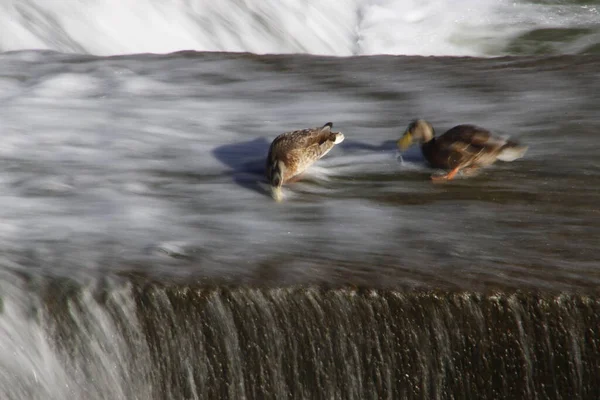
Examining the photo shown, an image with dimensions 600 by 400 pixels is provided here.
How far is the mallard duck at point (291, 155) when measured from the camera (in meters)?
4.25

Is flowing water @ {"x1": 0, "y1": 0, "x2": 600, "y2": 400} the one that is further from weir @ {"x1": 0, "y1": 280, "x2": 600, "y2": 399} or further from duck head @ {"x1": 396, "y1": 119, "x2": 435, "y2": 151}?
duck head @ {"x1": 396, "y1": 119, "x2": 435, "y2": 151}

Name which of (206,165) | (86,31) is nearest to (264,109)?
(206,165)

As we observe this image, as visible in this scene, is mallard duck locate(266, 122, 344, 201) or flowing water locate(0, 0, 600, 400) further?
mallard duck locate(266, 122, 344, 201)

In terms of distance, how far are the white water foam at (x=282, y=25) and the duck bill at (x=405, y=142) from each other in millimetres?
3042

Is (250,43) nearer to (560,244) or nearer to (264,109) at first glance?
(264,109)

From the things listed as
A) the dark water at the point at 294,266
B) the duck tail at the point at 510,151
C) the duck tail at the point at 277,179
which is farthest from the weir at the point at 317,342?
the duck tail at the point at 510,151

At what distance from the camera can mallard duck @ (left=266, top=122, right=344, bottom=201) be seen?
13.9ft

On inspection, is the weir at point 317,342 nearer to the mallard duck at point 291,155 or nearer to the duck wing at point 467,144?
the mallard duck at point 291,155

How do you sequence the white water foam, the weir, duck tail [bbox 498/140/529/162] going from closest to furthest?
the weir, duck tail [bbox 498/140/529/162], the white water foam

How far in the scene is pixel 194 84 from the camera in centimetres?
598

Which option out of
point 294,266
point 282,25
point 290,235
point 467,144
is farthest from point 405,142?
point 282,25

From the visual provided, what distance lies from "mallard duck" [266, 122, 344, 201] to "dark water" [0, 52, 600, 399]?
81 mm

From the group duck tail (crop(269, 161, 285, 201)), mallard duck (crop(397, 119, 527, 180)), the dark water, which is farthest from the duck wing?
duck tail (crop(269, 161, 285, 201))

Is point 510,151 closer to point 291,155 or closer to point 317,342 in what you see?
point 291,155
